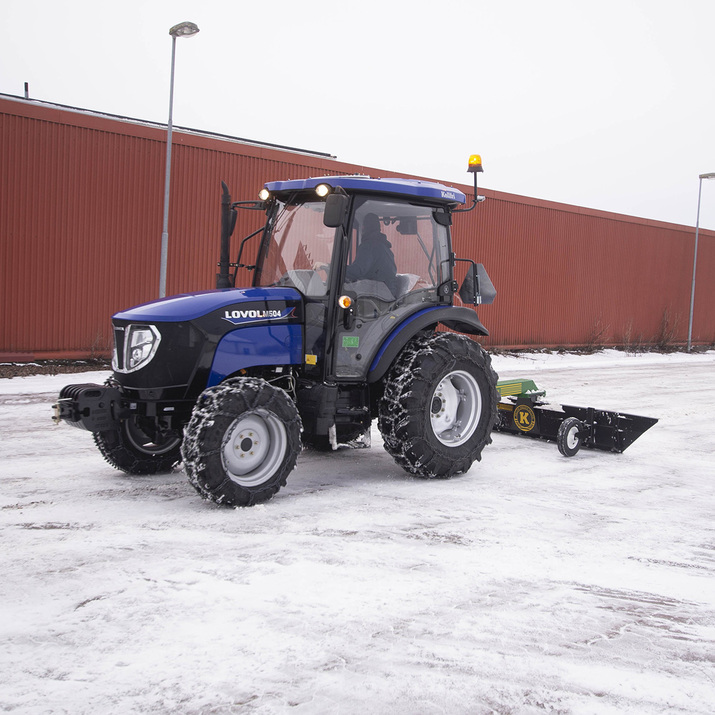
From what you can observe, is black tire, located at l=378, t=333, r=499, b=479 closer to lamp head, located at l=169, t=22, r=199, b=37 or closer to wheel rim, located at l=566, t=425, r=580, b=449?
wheel rim, located at l=566, t=425, r=580, b=449

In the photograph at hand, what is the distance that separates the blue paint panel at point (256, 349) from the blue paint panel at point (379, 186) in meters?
1.04

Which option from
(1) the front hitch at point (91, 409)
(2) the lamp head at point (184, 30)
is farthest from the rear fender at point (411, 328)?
(2) the lamp head at point (184, 30)

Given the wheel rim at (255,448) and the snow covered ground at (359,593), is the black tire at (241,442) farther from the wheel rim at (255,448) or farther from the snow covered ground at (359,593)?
the snow covered ground at (359,593)

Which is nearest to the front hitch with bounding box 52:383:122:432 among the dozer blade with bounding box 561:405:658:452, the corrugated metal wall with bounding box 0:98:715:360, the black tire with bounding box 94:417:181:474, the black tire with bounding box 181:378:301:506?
the black tire with bounding box 94:417:181:474

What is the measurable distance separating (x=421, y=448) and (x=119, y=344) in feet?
7.37

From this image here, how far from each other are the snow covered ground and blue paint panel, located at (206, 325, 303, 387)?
0.91 metres

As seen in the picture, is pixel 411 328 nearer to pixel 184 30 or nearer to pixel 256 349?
pixel 256 349

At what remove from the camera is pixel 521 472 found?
20.4ft

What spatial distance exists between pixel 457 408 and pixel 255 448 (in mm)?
1898

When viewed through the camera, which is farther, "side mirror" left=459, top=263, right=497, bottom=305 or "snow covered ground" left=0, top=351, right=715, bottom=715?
"side mirror" left=459, top=263, right=497, bottom=305

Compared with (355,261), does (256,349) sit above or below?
below

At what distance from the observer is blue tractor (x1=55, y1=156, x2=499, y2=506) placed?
4.80 m

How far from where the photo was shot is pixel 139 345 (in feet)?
15.9

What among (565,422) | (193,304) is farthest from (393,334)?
(565,422)
